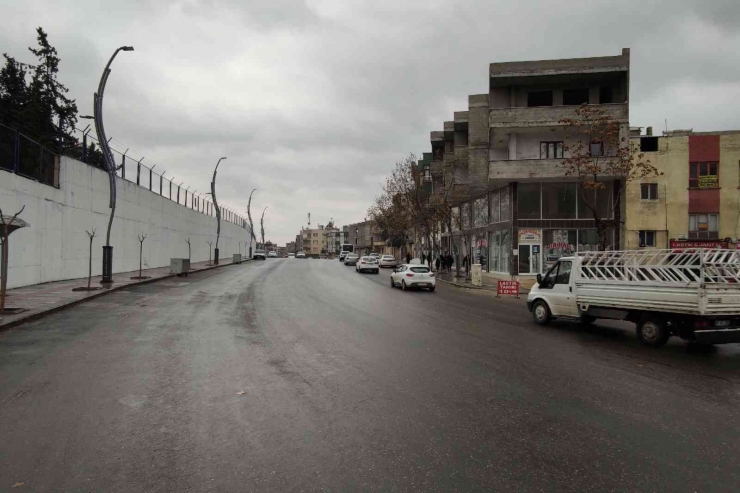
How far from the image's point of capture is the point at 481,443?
435cm

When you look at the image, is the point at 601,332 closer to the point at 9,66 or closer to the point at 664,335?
the point at 664,335

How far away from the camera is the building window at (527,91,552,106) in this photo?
32750 millimetres

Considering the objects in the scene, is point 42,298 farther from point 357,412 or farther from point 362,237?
point 362,237

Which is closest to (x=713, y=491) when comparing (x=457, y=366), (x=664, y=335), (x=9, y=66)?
(x=457, y=366)

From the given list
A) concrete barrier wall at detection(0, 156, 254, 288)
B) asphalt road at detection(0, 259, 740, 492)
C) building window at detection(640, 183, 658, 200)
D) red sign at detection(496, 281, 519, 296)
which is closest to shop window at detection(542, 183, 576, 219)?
building window at detection(640, 183, 658, 200)

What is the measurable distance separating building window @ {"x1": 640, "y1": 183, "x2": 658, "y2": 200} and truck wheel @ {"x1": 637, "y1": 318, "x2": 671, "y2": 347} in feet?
83.8

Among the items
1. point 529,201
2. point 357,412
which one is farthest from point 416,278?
point 357,412

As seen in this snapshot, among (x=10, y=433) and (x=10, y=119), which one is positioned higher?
(x=10, y=119)

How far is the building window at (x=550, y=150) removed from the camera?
1266 inches

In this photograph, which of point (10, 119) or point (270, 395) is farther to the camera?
point (10, 119)

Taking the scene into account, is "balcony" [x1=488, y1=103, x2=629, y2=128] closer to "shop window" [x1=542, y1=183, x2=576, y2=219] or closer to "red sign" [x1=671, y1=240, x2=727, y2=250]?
"shop window" [x1=542, y1=183, x2=576, y2=219]

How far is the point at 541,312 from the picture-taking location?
1268 centimetres

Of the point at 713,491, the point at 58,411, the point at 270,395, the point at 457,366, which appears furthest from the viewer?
the point at 457,366

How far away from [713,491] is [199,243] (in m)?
49.9
